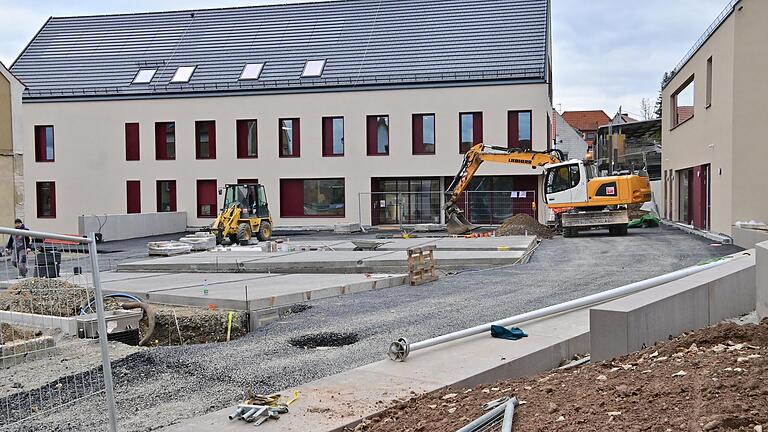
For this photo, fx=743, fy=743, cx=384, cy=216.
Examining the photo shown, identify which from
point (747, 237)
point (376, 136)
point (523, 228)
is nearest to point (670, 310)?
point (747, 237)

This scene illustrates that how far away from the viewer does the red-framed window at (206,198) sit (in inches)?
1455

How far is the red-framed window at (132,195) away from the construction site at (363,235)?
0.68 ft

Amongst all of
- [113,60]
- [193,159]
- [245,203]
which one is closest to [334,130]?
[193,159]

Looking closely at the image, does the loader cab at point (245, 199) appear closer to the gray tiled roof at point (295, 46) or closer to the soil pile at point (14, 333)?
the gray tiled roof at point (295, 46)

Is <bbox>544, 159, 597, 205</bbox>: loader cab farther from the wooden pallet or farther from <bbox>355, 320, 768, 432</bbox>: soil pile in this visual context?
<bbox>355, 320, 768, 432</bbox>: soil pile

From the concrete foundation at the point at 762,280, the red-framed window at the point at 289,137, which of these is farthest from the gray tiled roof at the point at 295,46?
the concrete foundation at the point at 762,280

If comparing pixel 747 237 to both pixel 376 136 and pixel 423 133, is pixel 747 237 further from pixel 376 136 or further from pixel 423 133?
pixel 376 136

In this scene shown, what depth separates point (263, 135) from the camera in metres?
36.2

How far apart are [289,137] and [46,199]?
518 inches

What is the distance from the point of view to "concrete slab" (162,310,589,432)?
5.00 meters

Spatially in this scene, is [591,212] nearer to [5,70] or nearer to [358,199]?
[358,199]

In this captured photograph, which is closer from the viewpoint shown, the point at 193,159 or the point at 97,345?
the point at 97,345

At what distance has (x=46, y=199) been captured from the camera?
1500 inches

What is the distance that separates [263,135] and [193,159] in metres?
3.82
